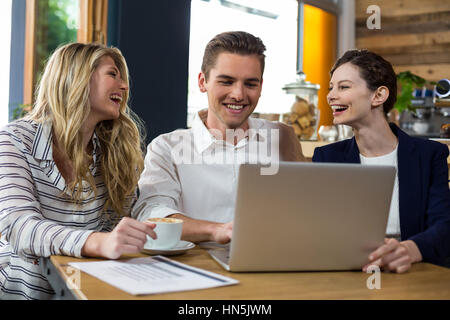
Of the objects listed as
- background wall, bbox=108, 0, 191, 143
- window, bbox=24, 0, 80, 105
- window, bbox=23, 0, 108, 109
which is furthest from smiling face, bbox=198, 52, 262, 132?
window, bbox=24, 0, 80, 105

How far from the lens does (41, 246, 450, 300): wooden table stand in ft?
2.66

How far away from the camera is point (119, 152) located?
1556 millimetres

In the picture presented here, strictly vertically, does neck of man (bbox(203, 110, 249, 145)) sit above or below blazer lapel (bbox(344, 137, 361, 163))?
above

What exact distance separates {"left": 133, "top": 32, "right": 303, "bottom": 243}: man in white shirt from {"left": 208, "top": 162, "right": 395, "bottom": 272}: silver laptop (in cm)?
64

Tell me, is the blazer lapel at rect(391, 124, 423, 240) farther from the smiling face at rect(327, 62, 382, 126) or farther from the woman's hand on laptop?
the woman's hand on laptop

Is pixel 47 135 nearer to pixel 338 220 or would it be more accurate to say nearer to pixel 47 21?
pixel 338 220

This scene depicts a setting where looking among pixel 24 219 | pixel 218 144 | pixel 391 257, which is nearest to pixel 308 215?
pixel 391 257

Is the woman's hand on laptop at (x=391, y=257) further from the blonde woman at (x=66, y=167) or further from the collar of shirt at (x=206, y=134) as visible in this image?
the collar of shirt at (x=206, y=134)

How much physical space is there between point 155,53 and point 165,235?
1747mm

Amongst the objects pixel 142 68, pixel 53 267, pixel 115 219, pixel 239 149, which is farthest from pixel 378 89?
pixel 142 68

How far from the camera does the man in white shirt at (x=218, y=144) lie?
1.60 metres

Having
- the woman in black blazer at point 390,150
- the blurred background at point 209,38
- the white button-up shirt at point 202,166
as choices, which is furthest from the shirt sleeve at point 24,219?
the blurred background at point 209,38
